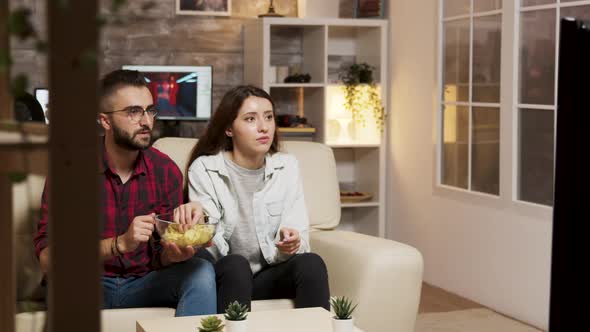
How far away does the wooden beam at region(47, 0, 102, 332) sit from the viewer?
69cm

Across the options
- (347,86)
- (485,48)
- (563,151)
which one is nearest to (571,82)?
(563,151)

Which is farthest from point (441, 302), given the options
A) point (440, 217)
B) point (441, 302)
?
point (440, 217)

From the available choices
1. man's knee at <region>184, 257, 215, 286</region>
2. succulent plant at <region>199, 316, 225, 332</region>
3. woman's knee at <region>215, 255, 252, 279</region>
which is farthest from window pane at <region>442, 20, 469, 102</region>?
succulent plant at <region>199, 316, 225, 332</region>

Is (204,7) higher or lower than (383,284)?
higher

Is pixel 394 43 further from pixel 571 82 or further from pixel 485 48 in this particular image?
pixel 571 82

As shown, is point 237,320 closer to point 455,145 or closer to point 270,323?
point 270,323

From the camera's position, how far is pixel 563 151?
930 mm

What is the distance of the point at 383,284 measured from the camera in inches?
116

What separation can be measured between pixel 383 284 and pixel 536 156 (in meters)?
1.60

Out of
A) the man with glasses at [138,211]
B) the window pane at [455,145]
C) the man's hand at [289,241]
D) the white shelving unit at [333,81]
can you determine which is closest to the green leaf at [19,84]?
the man with glasses at [138,211]

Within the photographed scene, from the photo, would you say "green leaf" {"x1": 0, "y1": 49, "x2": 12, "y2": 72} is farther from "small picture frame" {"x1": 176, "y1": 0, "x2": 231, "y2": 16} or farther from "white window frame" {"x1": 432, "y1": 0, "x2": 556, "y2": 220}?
"small picture frame" {"x1": 176, "y1": 0, "x2": 231, "y2": 16}

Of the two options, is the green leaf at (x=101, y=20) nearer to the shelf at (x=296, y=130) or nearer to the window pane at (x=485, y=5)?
the window pane at (x=485, y=5)

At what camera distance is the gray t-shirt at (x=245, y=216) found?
311 centimetres

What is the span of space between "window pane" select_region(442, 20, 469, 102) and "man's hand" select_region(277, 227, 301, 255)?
6.91ft
